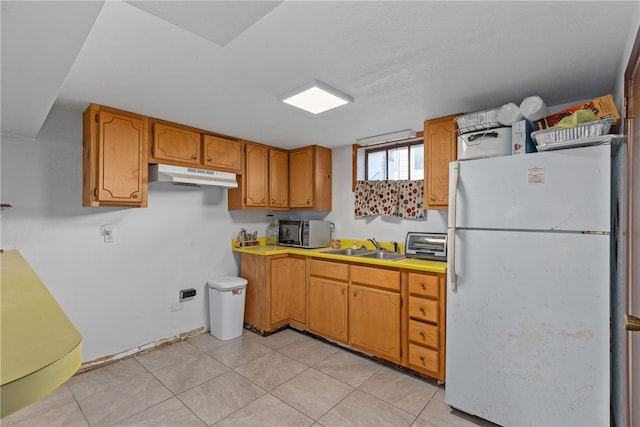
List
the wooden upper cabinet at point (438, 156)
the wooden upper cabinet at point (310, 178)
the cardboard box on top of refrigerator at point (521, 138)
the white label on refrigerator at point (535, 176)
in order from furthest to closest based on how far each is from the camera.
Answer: the wooden upper cabinet at point (310, 178)
the wooden upper cabinet at point (438, 156)
the cardboard box on top of refrigerator at point (521, 138)
the white label on refrigerator at point (535, 176)

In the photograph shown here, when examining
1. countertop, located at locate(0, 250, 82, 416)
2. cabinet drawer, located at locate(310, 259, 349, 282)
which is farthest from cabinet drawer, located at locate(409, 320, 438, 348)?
countertop, located at locate(0, 250, 82, 416)

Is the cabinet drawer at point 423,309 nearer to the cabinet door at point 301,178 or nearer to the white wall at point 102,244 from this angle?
the cabinet door at point 301,178

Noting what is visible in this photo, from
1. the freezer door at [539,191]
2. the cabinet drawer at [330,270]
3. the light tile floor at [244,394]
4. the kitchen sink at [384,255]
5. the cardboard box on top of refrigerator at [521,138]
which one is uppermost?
the cardboard box on top of refrigerator at [521,138]

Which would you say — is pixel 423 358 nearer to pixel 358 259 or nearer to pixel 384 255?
pixel 358 259

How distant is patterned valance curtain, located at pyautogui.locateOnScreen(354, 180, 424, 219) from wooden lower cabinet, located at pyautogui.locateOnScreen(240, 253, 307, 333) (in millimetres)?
993

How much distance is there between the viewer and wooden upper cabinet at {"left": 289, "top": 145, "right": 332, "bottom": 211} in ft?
12.7

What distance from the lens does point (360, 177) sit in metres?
3.79

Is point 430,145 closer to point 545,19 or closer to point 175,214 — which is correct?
point 545,19

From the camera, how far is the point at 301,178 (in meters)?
3.99

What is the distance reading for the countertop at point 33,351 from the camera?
423 millimetres

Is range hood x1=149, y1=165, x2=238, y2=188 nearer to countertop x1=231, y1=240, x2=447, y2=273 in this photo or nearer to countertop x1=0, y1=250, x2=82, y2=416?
countertop x1=231, y1=240, x2=447, y2=273

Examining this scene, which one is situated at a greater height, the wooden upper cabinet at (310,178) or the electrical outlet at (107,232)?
the wooden upper cabinet at (310,178)

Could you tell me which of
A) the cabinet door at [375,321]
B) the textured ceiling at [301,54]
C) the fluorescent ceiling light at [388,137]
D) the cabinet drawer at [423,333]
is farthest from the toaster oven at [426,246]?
the textured ceiling at [301,54]

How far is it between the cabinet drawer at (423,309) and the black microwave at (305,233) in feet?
4.84
